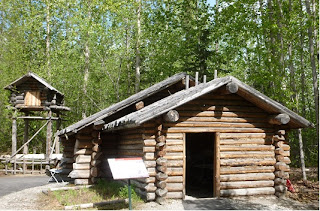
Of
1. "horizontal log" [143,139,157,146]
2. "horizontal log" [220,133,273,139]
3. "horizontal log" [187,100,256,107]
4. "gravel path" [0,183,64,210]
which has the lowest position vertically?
"gravel path" [0,183,64,210]

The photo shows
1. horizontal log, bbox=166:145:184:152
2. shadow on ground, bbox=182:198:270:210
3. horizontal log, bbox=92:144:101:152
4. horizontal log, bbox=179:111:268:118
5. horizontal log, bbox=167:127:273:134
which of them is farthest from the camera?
horizontal log, bbox=92:144:101:152

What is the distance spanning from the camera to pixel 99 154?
13.6 meters

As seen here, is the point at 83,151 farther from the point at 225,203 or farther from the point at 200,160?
the point at 225,203

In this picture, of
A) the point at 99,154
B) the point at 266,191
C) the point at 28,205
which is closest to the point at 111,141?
the point at 99,154

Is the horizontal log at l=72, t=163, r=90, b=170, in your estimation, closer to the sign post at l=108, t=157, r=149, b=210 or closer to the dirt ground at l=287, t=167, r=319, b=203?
the sign post at l=108, t=157, r=149, b=210

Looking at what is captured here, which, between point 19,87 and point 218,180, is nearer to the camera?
point 218,180

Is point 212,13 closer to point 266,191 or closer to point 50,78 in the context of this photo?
point 50,78

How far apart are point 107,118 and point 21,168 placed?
1268 cm

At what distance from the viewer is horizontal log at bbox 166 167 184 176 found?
33.7 feet

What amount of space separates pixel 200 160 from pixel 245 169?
6.10m

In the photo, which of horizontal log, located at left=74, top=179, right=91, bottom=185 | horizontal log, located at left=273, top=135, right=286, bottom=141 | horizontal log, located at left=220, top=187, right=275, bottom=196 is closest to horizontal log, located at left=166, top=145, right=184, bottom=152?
horizontal log, located at left=220, top=187, right=275, bottom=196

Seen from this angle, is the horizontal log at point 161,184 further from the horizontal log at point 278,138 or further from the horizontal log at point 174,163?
the horizontal log at point 278,138

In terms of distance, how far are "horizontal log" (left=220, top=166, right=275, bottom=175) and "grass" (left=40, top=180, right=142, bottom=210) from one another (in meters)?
3.06

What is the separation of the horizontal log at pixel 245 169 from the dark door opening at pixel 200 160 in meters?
3.55
